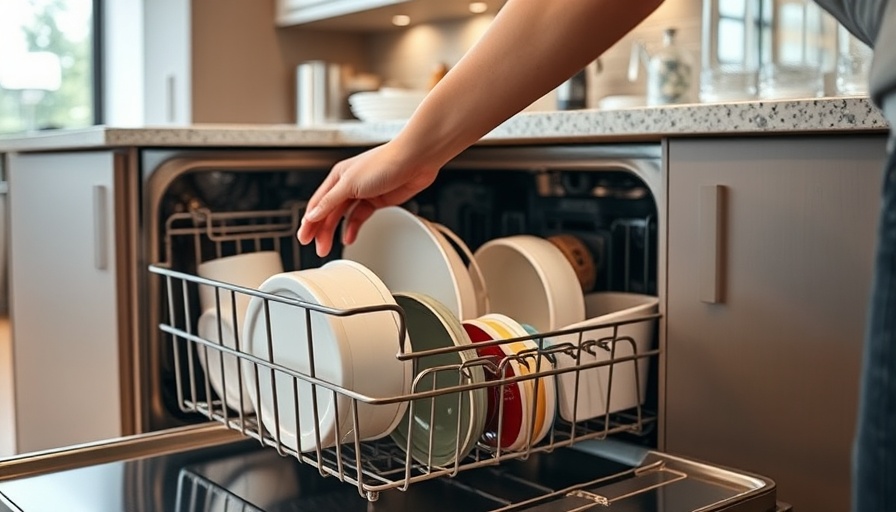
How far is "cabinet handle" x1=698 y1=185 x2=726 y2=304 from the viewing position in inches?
43.3

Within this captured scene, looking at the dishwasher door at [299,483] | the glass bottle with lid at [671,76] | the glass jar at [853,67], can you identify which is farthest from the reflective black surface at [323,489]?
the glass bottle with lid at [671,76]

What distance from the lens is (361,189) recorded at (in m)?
1.05

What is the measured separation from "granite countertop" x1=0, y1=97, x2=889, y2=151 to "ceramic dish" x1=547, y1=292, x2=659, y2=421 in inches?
8.1

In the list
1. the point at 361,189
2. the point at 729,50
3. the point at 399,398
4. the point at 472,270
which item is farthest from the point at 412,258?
the point at 729,50

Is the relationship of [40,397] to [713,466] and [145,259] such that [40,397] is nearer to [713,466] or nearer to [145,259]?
[145,259]

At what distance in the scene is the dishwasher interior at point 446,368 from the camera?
3.18ft

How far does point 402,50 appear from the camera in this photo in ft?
9.01

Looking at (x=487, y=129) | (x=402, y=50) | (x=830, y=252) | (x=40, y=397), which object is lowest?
(x=40, y=397)

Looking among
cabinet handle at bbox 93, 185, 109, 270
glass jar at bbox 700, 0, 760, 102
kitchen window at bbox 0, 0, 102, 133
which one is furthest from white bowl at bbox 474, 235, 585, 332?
kitchen window at bbox 0, 0, 102, 133

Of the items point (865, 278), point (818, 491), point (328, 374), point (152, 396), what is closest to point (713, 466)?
point (818, 491)

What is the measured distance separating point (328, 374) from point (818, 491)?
499 mm

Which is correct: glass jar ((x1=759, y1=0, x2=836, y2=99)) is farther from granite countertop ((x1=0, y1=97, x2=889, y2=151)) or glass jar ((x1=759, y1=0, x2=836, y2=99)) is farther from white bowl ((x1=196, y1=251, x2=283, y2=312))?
white bowl ((x1=196, y1=251, x2=283, y2=312))

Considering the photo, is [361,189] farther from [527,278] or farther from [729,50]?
[729,50]

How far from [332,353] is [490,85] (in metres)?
0.30
